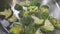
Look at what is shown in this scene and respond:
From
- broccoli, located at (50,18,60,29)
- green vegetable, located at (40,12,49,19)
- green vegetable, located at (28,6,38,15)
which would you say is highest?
green vegetable, located at (28,6,38,15)

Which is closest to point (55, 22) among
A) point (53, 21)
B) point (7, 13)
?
point (53, 21)

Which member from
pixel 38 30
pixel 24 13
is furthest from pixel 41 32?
pixel 24 13

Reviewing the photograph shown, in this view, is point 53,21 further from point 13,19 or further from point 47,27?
point 13,19

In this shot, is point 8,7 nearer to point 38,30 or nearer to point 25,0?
point 25,0

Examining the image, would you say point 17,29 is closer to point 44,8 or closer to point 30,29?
point 30,29

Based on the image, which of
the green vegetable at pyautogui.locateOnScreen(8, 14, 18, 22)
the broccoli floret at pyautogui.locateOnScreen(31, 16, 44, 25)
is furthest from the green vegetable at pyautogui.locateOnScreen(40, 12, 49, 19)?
the green vegetable at pyautogui.locateOnScreen(8, 14, 18, 22)

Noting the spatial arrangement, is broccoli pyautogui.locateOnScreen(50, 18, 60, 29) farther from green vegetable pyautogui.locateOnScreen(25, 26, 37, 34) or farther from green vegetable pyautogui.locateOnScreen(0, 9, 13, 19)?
green vegetable pyautogui.locateOnScreen(0, 9, 13, 19)

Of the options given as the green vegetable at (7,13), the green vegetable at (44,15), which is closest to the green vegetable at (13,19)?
the green vegetable at (7,13)

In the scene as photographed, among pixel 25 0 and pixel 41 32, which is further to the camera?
pixel 25 0

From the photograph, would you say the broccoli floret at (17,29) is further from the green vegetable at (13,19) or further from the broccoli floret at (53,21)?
the broccoli floret at (53,21)

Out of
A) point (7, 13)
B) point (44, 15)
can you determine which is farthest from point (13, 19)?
point (44, 15)

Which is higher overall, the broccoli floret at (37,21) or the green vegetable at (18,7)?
the green vegetable at (18,7)
